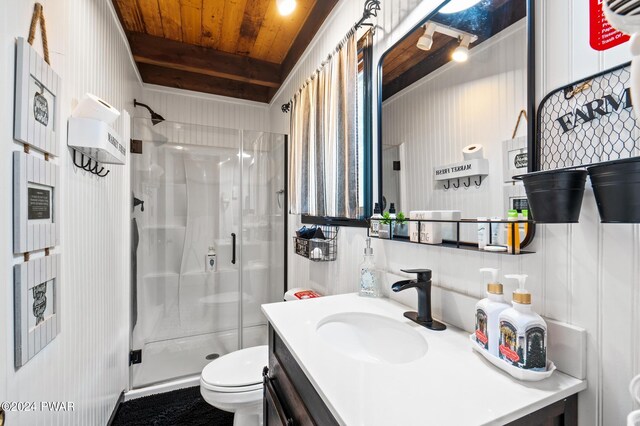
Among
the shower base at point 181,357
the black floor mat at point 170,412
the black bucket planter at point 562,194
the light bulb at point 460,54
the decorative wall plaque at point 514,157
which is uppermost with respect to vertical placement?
the light bulb at point 460,54

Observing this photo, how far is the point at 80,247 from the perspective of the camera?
124cm

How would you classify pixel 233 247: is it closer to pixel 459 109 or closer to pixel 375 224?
pixel 375 224

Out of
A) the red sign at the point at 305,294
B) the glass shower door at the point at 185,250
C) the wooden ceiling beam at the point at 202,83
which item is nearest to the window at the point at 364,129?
the red sign at the point at 305,294

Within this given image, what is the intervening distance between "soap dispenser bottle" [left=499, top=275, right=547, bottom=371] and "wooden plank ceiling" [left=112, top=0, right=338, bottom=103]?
1.86 meters

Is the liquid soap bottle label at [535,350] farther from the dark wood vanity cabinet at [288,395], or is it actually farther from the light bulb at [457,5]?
the light bulb at [457,5]

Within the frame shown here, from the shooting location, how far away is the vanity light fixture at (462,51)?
0.97 metres

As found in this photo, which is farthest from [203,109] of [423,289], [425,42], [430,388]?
[430,388]

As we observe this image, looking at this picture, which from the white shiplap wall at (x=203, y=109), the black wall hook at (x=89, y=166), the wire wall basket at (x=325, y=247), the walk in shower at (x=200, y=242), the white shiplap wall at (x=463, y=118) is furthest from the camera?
the white shiplap wall at (x=203, y=109)

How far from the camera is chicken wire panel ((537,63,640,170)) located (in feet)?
1.97

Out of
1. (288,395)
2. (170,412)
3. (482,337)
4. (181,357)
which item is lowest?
(170,412)

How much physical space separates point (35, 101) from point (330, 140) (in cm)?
121

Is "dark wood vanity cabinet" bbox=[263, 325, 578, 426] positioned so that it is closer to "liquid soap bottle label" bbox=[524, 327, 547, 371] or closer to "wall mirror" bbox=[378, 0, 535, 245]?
"liquid soap bottle label" bbox=[524, 327, 547, 371]

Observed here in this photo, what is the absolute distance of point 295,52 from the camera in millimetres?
2350

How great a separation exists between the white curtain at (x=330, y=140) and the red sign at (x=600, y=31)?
35.8 inches
